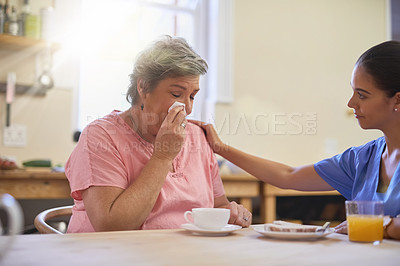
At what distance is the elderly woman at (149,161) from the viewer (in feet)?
3.84

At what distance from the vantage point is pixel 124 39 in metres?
3.12

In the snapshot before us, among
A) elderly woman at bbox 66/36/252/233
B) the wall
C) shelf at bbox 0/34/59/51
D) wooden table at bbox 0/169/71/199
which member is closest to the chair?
elderly woman at bbox 66/36/252/233

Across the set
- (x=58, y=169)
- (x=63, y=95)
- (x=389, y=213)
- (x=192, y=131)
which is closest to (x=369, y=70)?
(x=389, y=213)

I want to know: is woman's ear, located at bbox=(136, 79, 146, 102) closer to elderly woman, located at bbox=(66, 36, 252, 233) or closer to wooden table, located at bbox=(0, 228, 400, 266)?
elderly woman, located at bbox=(66, 36, 252, 233)

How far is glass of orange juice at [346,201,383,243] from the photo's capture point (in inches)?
36.5

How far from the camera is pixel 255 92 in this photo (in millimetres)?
3334

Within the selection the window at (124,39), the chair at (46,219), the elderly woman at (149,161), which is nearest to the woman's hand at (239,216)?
the elderly woman at (149,161)

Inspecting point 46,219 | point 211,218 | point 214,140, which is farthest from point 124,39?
point 211,218

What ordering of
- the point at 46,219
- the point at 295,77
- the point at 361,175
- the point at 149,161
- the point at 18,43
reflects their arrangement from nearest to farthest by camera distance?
the point at 149,161 < the point at 46,219 < the point at 361,175 < the point at 18,43 < the point at 295,77

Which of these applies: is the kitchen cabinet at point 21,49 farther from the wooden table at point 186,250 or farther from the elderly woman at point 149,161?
the wooden table at point 186,250

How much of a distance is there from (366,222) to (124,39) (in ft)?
8.36

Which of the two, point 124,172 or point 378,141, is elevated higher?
point 378,141

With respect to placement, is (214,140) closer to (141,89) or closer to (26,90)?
(141,89)

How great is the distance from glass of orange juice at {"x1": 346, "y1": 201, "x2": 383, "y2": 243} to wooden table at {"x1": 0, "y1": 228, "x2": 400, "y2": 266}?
0.08 ft
